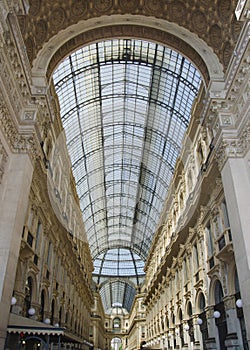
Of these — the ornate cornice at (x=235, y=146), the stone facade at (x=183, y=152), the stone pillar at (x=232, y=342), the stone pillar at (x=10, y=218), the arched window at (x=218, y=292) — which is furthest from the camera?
the arched window at (x=218, y=292)

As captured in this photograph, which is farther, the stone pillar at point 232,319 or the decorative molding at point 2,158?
the stone pillar at point 232,319

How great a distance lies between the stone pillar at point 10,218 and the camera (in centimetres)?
1112

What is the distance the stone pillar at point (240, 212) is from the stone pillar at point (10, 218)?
8.35m

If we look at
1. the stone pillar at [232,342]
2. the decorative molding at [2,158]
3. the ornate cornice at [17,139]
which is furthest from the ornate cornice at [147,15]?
the stone pillar at [232,342]

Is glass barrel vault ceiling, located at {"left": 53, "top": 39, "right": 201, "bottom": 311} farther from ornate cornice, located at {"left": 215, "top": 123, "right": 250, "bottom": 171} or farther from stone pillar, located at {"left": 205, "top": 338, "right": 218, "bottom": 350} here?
stone pillar, located at {"left": 205, "top": 338, "right": 218, "bottom": 350}

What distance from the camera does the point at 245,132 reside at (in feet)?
42.6

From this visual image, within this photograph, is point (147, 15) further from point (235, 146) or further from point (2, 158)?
point (2, 158)

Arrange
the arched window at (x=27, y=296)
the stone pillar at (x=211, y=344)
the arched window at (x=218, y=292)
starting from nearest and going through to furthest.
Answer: the arched window at (x=27, y=296), the stone pillar at (x=211, y=344), the arched window at (x=218, y=292)

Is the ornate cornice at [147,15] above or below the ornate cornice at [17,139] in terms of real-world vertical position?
above

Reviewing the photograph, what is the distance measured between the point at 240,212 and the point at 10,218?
28.7 ft

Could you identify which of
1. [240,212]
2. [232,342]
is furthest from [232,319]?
[240,212]

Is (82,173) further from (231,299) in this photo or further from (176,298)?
(231,299)

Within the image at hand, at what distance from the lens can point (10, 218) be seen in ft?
40.0

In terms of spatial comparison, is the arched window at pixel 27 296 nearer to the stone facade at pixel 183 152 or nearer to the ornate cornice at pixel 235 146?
the stone facade at pixel 183 152
